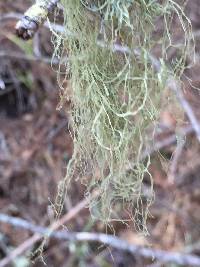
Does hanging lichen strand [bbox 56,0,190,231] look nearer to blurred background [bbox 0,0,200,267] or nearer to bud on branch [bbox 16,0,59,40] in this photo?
bud on branch [bbox 16,0,59,40]

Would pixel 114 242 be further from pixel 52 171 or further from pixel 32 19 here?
pixel 32 19

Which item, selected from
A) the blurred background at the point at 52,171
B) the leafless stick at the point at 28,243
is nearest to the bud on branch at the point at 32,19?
the blurred background at the point at 52,171

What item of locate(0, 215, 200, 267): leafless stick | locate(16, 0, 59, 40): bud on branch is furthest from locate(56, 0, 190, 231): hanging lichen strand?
locate(0, 215, 200, 267): leafless stick

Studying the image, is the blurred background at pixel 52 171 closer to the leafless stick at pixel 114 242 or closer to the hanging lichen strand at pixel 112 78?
the leafless stick at pixel 114 242

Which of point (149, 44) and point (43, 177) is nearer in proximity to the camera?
point (149, 44)

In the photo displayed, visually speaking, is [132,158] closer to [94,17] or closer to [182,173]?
[94,17]

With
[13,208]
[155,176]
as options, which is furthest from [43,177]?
[155,176]
